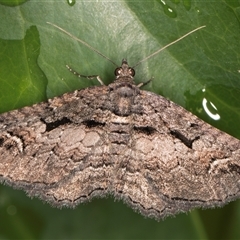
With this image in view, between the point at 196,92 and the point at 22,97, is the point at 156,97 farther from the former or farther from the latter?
the point at 22,97

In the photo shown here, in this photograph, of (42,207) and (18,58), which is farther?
(42,207)

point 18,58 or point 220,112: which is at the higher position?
point 220,112

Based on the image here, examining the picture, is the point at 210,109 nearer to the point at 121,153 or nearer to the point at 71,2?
the point at 121,153

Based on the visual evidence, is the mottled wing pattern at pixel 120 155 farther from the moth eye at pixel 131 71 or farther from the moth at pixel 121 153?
the moth eye at pixel 131 71

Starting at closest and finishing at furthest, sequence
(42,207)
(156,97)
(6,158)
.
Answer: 1. (6,158)
2. (156,97)
3. (42,207)

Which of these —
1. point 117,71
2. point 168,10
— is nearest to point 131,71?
point 117,71

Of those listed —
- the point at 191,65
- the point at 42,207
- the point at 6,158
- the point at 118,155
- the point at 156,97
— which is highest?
the point at 191,65

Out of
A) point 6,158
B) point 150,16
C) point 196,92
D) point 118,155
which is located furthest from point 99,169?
point 150,16

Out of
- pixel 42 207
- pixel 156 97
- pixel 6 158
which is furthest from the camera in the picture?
pixel 42 207
